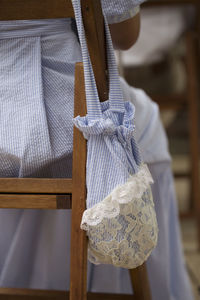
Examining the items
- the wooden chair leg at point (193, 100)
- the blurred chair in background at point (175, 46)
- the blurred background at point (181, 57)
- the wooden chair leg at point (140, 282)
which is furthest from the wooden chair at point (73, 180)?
the wooden chair leg at point (193, 100)

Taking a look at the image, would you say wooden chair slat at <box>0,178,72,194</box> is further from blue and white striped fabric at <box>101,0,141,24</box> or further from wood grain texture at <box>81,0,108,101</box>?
blue and white striped fabric at <box>101,0,141,24</box>

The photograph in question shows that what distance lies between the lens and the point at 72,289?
0.55 m

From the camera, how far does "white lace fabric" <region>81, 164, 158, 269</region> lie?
52 cm

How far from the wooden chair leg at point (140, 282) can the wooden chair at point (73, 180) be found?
176 millimetres

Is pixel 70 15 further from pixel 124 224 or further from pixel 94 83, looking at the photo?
pixel 124 224

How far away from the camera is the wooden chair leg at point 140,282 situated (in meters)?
0.70

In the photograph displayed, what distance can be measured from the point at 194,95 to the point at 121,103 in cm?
107

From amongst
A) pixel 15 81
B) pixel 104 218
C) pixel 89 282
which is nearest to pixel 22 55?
pixel 15 81

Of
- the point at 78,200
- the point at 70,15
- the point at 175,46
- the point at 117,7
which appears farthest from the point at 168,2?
the point at 78,200

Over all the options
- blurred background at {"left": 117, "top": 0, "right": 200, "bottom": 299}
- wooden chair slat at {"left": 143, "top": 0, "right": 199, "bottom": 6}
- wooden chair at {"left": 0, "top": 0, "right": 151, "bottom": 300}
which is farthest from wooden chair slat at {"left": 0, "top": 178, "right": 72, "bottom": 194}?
wooden chair slat at {"left": 143, "top": 0, "right": 199, "bottom": 6}

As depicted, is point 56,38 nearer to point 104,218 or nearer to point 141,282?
point 104,218

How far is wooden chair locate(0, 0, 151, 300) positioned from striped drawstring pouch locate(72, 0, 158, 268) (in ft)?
0.04

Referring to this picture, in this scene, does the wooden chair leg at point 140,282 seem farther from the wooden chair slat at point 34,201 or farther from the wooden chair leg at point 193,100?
the wooden chair leg at point 193,100

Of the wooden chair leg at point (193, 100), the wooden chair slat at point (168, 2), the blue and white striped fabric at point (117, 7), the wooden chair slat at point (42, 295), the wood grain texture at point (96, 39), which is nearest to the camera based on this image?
the wood grain texture at point (96, 39)
